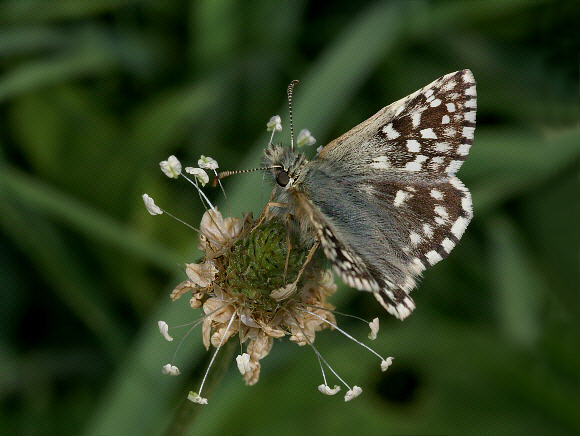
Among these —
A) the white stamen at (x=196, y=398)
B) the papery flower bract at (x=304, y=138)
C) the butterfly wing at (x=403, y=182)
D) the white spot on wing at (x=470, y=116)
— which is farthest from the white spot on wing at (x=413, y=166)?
the white stamen at (x=196, y=398)

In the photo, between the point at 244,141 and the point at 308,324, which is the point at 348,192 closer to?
the point at 308,324

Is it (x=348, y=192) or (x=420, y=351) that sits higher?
(x=348, y=192)

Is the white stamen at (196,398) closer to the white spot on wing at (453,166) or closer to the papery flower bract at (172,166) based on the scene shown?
the papery flower bract at (172,166)

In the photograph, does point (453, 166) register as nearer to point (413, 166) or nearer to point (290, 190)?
point (413, 166)

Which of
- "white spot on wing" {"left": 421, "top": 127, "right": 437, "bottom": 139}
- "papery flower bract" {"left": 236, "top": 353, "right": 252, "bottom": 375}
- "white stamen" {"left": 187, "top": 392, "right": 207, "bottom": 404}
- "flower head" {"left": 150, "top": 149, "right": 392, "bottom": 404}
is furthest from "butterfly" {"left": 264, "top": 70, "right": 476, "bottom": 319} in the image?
"white stamen" {"left": 187, "top": 392, "right": 207, "bottom": 404}

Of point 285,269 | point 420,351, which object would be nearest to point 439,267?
point 420,351

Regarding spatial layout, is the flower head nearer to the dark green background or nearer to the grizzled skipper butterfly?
the grizzled skipper butterfly
